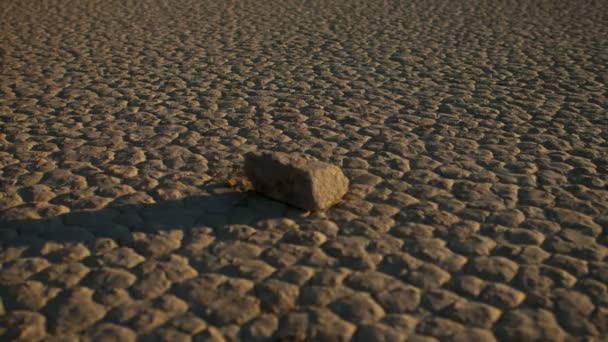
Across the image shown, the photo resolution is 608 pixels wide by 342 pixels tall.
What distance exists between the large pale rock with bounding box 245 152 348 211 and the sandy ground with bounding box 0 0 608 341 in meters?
0.09

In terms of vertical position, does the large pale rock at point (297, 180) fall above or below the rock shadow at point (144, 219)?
above

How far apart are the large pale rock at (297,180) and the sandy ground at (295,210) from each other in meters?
0.09

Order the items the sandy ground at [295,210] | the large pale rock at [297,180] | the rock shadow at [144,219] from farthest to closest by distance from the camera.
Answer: the large pale rock at [297,180] < the rock shadow at [144,219] < the sandy ground at [295,210]

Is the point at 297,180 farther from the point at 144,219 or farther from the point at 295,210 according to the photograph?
the point at 144,219

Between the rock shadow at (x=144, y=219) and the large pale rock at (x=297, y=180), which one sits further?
the large pale rock at (x=297, y=180)

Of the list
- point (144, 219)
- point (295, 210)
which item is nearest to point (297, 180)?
point (295, 210)

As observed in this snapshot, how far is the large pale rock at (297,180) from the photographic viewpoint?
3.49 m

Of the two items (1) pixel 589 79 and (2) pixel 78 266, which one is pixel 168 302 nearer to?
(2) pixel 78 266

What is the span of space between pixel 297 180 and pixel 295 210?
0.19 meters

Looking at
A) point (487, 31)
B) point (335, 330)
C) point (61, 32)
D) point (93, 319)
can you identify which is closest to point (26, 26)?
point (61, 32)

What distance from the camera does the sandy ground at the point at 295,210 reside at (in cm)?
275

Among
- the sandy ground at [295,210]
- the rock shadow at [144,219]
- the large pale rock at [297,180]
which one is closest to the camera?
the sandy ground at [295,210]

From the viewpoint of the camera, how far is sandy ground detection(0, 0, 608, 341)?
108 inches

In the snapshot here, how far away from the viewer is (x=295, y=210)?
11.8ft
